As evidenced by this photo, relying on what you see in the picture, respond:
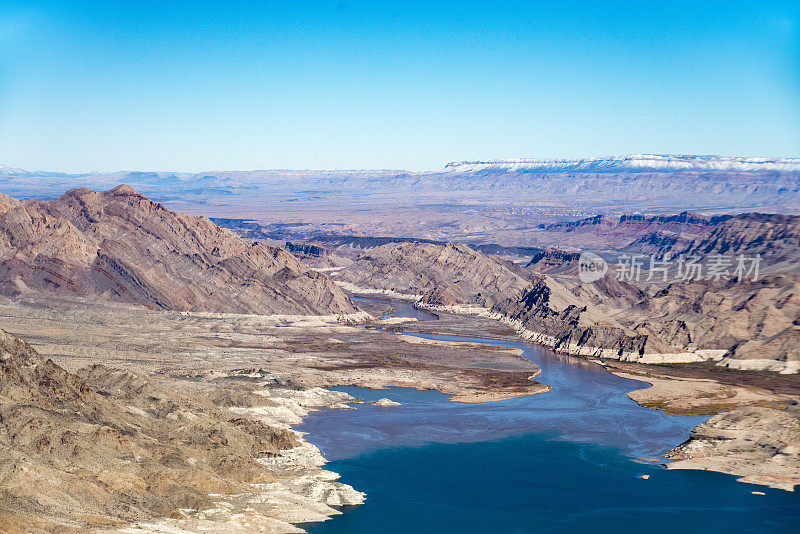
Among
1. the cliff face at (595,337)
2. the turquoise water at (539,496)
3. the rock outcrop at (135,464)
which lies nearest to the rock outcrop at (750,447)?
the turquoise water at (539,496)

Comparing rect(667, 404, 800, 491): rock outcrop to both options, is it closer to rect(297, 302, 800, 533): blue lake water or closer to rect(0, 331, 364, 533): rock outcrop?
rect(297, 302, 800, 533): blue lake water

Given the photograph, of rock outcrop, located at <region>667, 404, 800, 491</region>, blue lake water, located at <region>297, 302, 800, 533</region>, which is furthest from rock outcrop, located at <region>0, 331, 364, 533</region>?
rock outcrop, located at <region>667, 404, 800, 491</region>

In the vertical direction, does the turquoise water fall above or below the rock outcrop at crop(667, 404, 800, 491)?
below

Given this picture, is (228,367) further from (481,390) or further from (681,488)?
(681,488)

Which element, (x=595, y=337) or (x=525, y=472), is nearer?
(x=525, y=472)

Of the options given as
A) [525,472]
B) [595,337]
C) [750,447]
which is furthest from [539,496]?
[595,337]

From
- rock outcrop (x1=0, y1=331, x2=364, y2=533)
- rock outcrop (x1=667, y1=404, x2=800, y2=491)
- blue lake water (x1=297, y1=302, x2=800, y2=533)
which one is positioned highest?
rock outcrop (x1=0, y1=331, x2=364, y2=533)

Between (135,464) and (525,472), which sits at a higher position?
(135,464)

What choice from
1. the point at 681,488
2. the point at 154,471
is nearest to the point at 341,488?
the point at 154,471

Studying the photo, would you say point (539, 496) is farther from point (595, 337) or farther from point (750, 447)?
point (595, 337)
